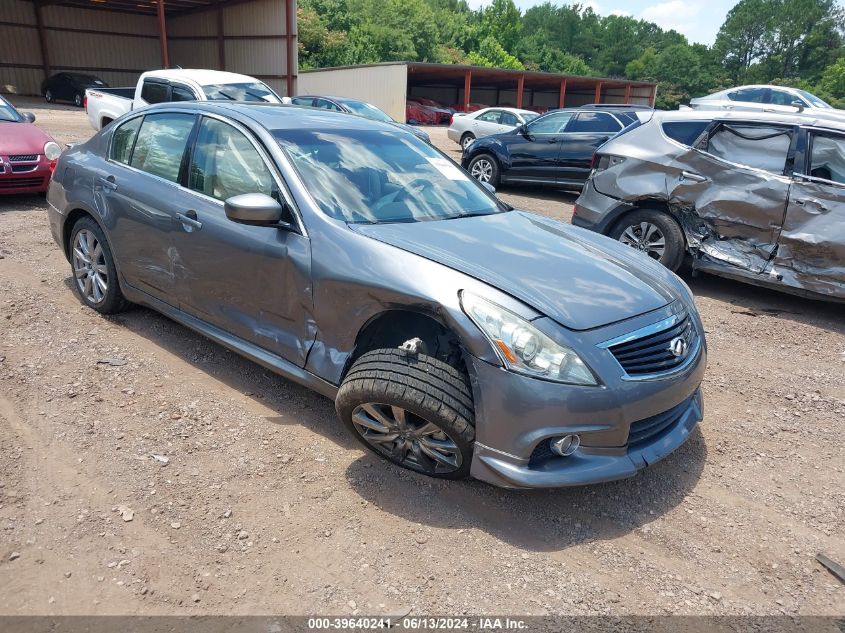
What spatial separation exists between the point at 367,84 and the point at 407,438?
31.8 m

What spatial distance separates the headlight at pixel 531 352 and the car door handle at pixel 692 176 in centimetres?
438

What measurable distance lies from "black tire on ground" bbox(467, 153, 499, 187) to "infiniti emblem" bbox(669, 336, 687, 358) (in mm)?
9228

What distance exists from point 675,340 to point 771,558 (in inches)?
39.5

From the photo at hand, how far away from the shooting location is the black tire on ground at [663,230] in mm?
6332

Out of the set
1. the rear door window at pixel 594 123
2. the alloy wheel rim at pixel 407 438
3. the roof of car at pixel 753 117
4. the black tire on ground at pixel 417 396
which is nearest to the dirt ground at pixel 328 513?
the alloy wheel rim at pixel 407 438

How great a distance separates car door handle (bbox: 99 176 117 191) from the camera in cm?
437

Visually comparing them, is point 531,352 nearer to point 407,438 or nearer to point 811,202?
point 407,438

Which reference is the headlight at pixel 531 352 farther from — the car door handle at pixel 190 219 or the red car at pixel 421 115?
the red car at pixel 421 115

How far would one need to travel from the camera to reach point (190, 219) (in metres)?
3.75

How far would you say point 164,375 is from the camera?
4.00 m

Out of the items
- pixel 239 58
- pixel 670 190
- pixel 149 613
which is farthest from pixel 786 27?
pixel 149 613

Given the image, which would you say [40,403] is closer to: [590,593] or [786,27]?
[590,593]

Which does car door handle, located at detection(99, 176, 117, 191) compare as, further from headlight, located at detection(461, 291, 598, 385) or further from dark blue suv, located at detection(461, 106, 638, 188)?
dark blue suv, located at detection(461, 106, 638, 188)

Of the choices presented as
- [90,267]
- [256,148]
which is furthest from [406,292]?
[90,267]
